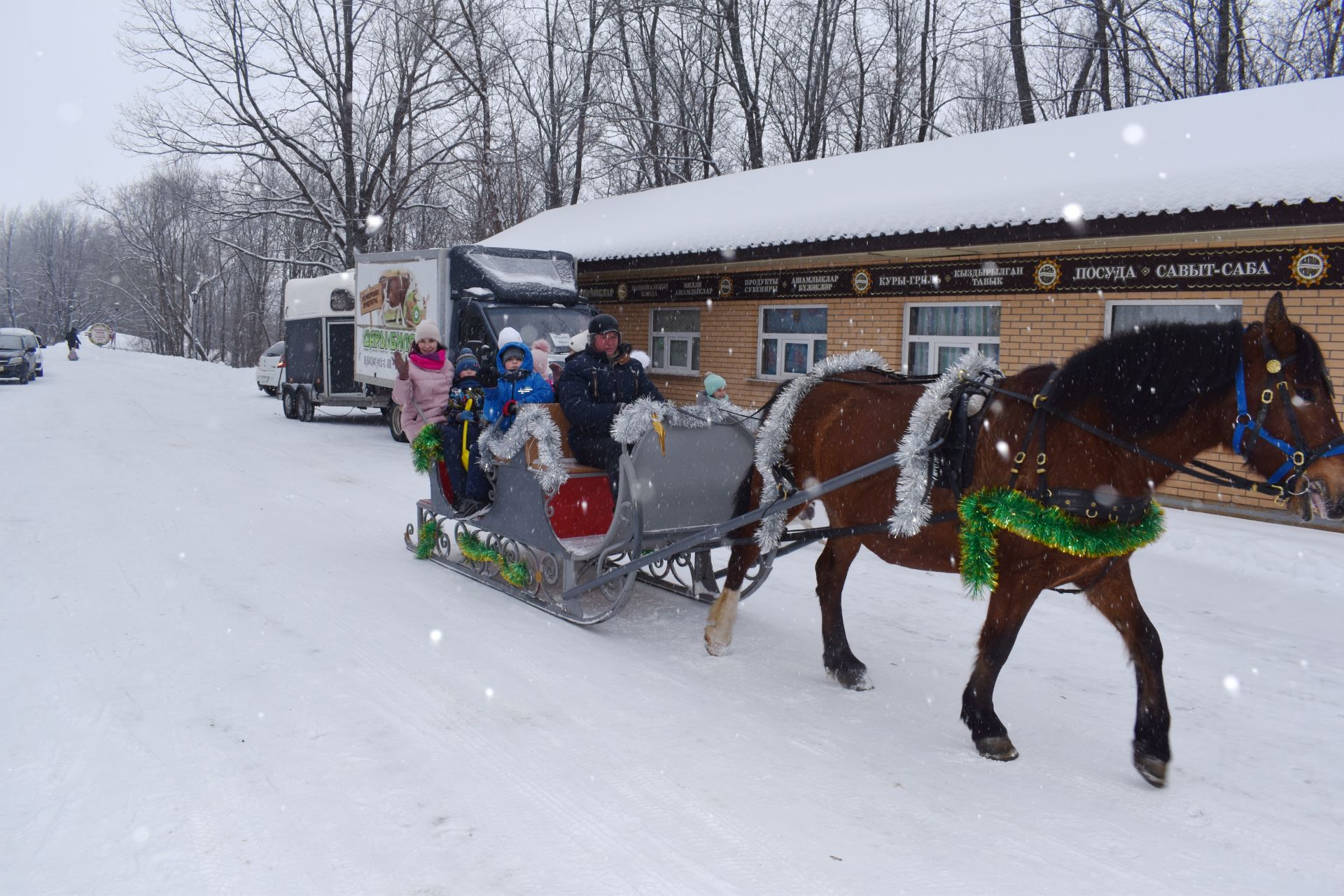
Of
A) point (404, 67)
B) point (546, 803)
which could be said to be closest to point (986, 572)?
point (546, 803)

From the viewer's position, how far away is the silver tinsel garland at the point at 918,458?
13.3ft

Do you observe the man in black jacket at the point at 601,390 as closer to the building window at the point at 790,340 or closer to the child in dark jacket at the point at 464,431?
the child in dark jacket at the point at 464,431

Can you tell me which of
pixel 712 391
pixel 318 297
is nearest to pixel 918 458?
pixel 712 391

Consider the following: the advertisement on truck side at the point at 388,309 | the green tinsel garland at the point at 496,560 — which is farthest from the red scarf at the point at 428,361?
the advertisement on truck side at the point at 388,309

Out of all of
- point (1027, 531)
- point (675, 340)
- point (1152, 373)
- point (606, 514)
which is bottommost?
point (606, 514)

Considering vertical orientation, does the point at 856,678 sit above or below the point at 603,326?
below

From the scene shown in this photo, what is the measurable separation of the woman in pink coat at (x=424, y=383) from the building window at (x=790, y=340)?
685cm

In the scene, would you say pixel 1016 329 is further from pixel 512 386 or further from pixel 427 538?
pixel 427 538

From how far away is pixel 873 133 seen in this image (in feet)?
101

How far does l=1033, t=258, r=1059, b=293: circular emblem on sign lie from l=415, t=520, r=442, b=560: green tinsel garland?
740 cm

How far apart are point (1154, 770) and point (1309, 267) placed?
7039mm

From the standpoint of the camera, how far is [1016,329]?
10906 millimetres

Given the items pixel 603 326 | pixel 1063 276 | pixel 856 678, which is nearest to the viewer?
pixel 856 678

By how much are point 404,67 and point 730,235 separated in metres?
18.2
